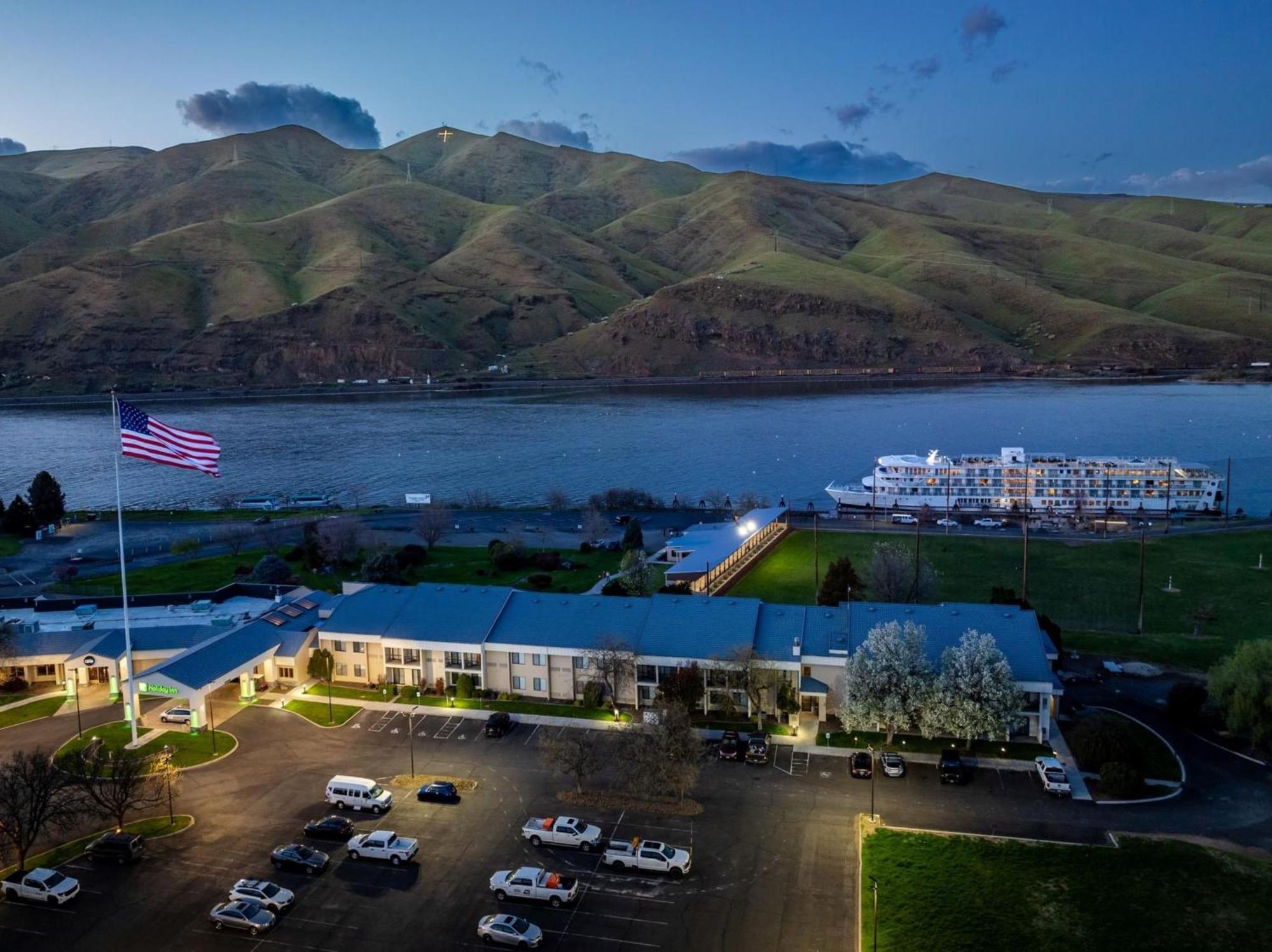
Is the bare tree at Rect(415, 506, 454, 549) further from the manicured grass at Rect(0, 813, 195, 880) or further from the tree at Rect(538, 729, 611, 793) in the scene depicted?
the manicured grass at Rect(0, 813, 195, 880)

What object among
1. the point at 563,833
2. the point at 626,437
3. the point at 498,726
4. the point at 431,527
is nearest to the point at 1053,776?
the point at 563,833

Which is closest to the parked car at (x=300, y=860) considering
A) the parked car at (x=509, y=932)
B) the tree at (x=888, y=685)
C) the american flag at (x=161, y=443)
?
the parked car at (x=509, y=932)

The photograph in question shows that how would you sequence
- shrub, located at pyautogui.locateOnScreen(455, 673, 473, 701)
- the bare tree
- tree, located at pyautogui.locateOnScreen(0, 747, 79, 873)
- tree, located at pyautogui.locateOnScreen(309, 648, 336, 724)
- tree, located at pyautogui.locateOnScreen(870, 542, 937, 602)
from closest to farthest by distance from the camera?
tree, located at pyautogui.locateOnScreen(0, 747, 79, 873) → shrub, located at pyautogui.locateOnScreen(455, 673, 473, 701) → tree, located at pyautogui.locateOnScreen(309, 648, 336, 724) → tree, located at pyautogui.locateOnScreen(870, 542, 937, 602) → the bare tree

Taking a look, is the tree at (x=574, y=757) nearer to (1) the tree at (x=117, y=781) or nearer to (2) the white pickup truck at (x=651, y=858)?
(2) the white pickup truck at (x=651, y=858)

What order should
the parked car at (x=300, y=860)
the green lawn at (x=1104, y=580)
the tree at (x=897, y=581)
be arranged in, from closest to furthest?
the parked car at (x=300, y=860), the green lawn at (x=1104, y=580), the tree at (x=897, y=581)

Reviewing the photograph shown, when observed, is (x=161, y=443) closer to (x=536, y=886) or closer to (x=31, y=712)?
(x=31, y=712)

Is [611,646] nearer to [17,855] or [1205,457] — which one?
[17,855]

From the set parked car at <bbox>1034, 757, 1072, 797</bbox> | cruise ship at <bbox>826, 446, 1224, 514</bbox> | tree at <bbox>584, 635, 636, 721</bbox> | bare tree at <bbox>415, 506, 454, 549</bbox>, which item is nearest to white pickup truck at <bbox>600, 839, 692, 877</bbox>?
tree at <bbox>584, 635, 636, 721</bbox>
